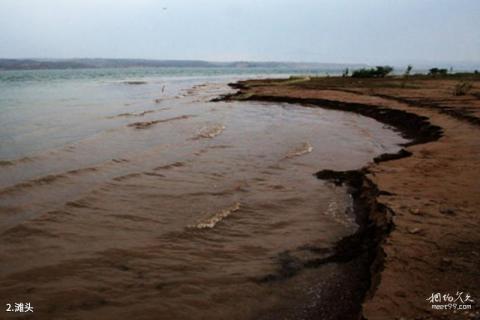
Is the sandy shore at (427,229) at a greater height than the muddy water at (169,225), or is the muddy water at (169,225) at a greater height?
the sandy shore at (427,229)

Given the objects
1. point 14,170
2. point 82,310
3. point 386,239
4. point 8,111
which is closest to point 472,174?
point 386,239

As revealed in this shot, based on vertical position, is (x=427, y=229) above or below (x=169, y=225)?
above

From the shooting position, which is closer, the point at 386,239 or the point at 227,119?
the point at 386,239

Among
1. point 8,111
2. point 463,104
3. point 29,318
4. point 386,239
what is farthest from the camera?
point 8,111

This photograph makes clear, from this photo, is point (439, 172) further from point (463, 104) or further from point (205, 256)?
point (463, 104)

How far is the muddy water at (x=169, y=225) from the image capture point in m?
5.11

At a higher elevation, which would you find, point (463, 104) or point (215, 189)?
point (463, 104)

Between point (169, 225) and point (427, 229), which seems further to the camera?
point (169, 225)

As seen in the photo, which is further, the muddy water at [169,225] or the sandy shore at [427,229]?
the muddy water at [169,225]

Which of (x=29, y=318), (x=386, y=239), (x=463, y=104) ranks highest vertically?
(x=463, y=104)

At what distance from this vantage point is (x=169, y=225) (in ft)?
24.2

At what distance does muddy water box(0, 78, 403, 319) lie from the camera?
16.8 feet

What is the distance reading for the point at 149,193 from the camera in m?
9.16

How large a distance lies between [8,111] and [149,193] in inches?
764
